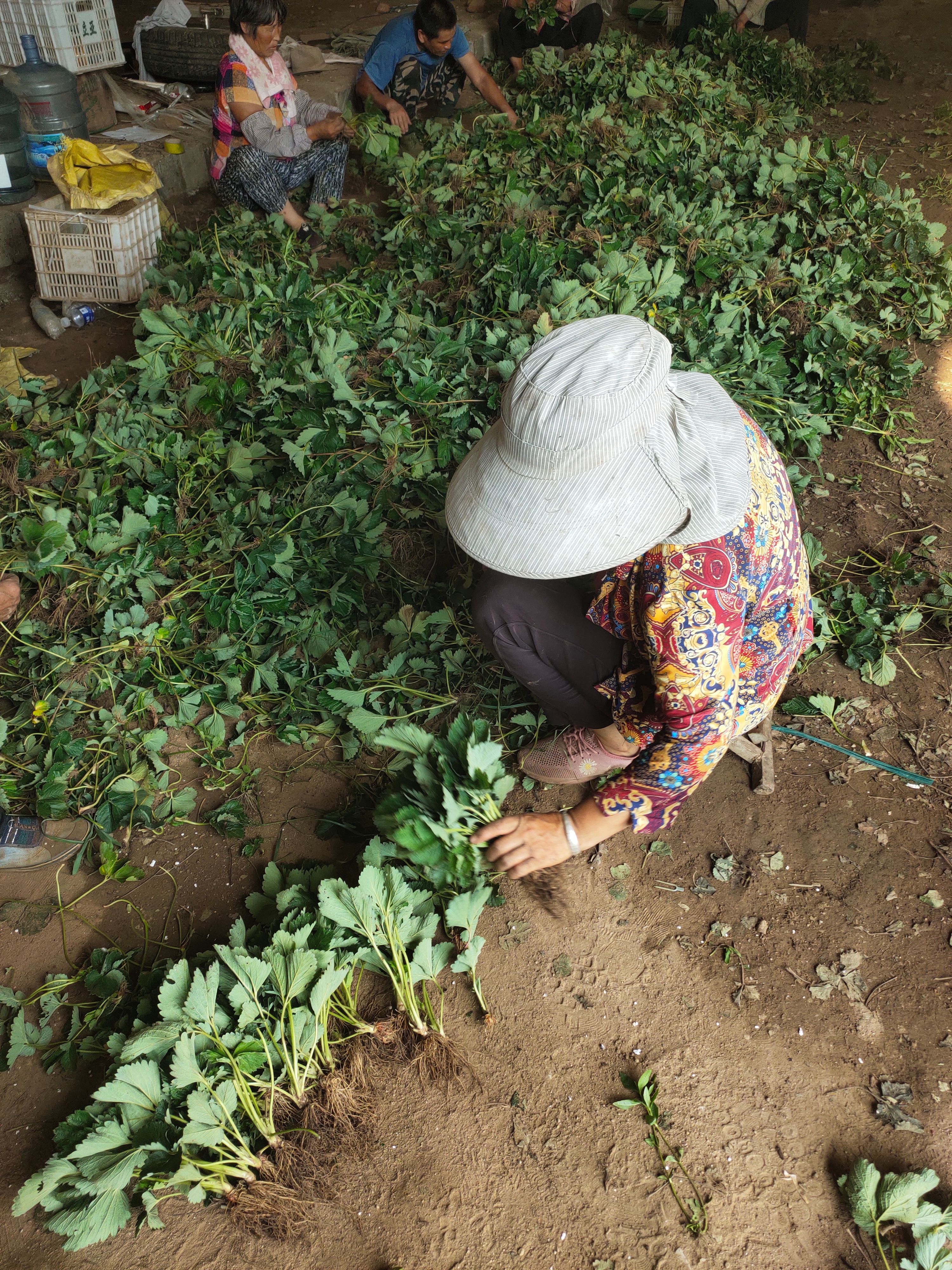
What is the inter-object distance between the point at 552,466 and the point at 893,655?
5.33 ft

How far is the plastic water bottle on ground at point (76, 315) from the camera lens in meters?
3.77

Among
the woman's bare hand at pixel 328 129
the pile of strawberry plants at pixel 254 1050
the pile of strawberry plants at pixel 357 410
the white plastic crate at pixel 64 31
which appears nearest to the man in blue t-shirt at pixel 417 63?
the woman's bare hand at pixel 328 129

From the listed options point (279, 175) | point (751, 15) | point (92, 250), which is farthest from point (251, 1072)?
point (751, 15)

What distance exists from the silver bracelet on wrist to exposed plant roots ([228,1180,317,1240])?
0.79 meters

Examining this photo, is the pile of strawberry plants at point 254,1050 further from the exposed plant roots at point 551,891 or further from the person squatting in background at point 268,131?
the person squatting in background at point 268,131

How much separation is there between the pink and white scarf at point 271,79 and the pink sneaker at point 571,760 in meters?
3.61

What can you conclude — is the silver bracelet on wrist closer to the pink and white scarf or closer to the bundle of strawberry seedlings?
the bundle of strawberry seedlings

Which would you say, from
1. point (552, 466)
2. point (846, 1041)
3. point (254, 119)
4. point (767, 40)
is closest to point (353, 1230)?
point (846, 1041)

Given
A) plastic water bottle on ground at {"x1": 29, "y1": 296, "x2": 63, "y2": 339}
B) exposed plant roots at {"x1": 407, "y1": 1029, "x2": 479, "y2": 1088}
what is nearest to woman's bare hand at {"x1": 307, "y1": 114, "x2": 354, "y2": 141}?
plastic water bottle on ground at {"x1": 29, "y1": 296, "x2": 63, "y2": 339}

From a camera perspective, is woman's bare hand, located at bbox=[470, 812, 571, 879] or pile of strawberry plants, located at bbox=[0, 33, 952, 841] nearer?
woman's bare hand, located at bbox=[470, 812, 571, 879]

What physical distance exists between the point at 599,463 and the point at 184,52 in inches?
218

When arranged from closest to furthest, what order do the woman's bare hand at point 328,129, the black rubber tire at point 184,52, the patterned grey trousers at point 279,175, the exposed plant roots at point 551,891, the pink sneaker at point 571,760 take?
the exposed plant roots at point 551,891, the pink sneaker at point 571,760, the patterned grey trousers at point 279,175, the woman's bare hand at point 328,129, the black rubber tire at point 184,52

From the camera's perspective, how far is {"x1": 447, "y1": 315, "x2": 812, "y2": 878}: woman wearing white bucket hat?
1222 millimetres

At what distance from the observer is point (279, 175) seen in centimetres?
411
